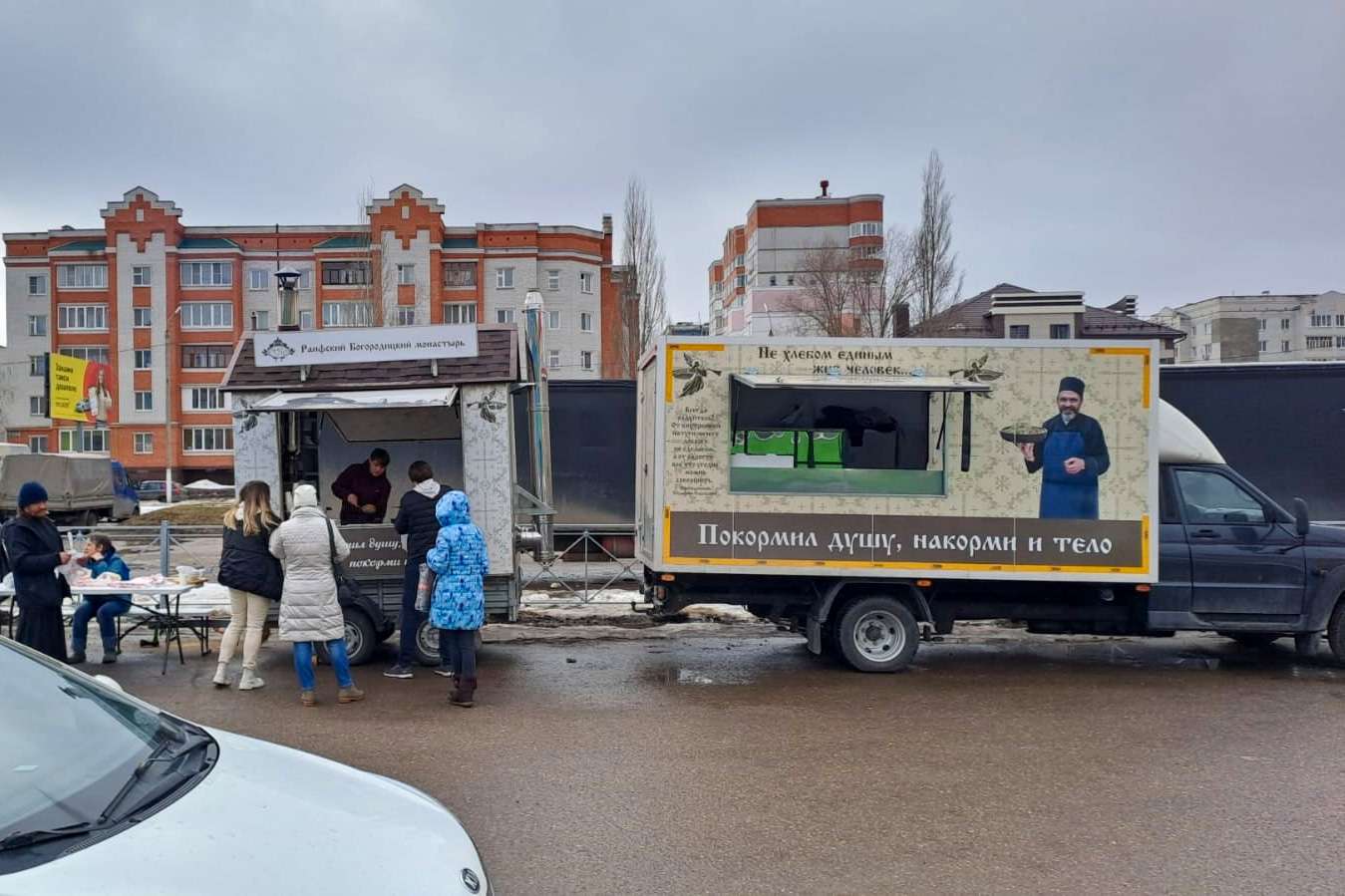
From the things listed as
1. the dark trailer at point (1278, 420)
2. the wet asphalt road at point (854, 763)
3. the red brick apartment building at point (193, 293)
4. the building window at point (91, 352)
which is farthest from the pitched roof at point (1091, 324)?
the building window at point (91, 352)

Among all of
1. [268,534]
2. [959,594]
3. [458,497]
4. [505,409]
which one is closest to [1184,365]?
[959,594]

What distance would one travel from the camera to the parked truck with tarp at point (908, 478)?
909cm

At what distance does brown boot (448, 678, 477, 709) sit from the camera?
796cm

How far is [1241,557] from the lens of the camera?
9.41m

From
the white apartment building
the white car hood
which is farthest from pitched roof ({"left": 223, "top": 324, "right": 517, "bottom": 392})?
the white apartment building

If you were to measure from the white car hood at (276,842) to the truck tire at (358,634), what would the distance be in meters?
6.10

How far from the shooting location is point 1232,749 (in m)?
6.90

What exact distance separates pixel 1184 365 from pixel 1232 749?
Answer: 883cm

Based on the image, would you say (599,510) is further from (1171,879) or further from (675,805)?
(1171,879)

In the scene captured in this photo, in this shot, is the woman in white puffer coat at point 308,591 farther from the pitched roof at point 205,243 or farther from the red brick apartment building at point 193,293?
the pitched roof at point 205,243

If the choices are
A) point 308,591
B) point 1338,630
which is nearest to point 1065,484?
point 1338,630

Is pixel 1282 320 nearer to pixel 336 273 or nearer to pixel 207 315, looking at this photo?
pixel 336 273

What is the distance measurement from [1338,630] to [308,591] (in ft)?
30.5

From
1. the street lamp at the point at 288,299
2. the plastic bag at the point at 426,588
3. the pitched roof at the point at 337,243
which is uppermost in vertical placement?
the pitched roof at the point at 337,243
